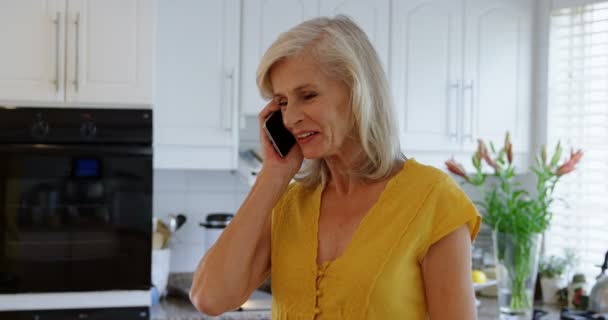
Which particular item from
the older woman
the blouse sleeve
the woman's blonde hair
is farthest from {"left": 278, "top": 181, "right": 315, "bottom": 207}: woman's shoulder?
the blouse sleeve

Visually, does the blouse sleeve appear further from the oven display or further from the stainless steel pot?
the stainless steel pot

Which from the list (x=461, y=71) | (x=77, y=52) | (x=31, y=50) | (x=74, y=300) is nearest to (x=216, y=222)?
(x=74, y=300)

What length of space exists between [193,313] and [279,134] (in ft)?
5.95

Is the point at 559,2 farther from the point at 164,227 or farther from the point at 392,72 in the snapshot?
the point at 164,227

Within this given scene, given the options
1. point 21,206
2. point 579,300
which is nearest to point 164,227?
point 21,206

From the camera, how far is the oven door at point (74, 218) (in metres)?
2.89

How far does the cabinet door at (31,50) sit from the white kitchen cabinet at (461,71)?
137 centimetres

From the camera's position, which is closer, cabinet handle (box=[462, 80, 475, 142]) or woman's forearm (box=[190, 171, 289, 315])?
woman's forearm (box=[190, 171, 289, 315])

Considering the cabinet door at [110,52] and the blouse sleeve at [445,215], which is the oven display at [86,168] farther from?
the blouse sleeve at [445,215]

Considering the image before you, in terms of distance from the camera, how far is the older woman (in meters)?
1.24

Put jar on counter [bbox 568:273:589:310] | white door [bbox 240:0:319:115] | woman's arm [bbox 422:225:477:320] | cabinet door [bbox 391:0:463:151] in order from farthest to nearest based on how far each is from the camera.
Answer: cabinet door [bbox 391:0:463:151], jar on counter [bbox 568:273:589:310], white door [bbox 240:0:319:115], woman's arm [bbox 422:225:477:320]

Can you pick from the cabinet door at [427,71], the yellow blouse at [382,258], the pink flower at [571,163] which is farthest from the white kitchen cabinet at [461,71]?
the yellow blouse at [382,258]

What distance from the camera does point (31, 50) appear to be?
9.45 ft

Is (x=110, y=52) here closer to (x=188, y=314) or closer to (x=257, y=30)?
(x=257, y=30)
